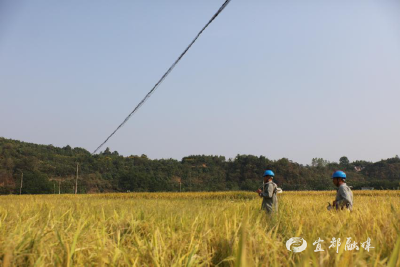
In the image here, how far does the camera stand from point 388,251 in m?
2.57

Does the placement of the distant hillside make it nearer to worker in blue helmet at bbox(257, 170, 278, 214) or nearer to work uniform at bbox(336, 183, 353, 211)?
worker in blue helmet at bbox(257, 170, 278, 214)

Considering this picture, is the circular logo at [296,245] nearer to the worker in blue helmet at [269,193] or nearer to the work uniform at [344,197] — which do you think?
the work uniform at [344,197]

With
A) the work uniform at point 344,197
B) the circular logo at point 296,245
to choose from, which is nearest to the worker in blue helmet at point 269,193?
the work uniform at point 344,197

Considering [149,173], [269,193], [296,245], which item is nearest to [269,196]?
[269,193]

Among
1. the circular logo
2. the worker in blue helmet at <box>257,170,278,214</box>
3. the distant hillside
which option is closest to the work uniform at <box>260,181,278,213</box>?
the worker in blue helmet at <box>257,170,278,214</box>

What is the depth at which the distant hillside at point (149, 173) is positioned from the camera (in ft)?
219

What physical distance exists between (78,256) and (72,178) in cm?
7568

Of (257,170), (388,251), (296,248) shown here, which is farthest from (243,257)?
(257,170)

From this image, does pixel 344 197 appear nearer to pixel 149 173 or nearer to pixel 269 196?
pixel 269 196

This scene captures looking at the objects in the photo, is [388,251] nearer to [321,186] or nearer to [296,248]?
[296,248]

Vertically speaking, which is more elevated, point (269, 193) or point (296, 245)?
point (269, 193)

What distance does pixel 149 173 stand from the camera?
3172 inches

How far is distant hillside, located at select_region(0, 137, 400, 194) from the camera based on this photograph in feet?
219

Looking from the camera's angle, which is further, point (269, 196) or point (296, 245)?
point (269, 196)
